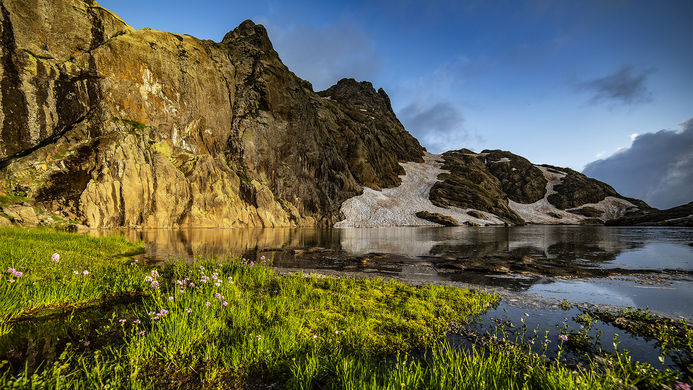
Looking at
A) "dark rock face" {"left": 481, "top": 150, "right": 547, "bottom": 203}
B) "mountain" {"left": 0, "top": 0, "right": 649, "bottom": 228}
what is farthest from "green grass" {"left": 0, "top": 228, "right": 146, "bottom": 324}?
"dark rock face" {"left": 481, "top": 150, "right": 547, "bottom": 203}

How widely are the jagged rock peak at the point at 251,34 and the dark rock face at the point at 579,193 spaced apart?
145 m

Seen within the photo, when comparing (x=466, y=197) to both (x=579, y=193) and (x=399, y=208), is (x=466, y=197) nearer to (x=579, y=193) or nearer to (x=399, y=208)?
(x=399, y=208)

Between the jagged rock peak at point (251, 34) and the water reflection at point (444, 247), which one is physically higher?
the jagged rock peak at point (251, 34)

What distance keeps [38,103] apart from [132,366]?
5888 cm

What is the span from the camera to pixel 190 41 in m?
67.6

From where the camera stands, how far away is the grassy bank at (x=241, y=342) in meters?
3.33

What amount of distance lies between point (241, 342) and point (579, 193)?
174 metres

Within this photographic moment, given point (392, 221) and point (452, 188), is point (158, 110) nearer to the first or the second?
point (392, 221)

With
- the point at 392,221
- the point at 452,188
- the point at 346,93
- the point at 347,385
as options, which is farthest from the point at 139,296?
the point at 346,93

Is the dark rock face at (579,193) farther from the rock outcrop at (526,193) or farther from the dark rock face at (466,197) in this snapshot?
the dark rock face at (466,197)

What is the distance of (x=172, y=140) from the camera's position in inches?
2116

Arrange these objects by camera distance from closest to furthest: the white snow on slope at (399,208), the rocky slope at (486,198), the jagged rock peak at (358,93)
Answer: the white snow on slope at (399,208) < the rocky slope at (486,198) < the jagged rock peak at (358,93)

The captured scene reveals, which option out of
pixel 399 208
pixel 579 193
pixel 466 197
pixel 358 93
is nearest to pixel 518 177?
pixel 579 193

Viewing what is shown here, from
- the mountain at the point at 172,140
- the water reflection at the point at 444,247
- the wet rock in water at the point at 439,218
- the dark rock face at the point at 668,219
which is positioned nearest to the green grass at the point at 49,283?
the water reflection at the point at 444,247
